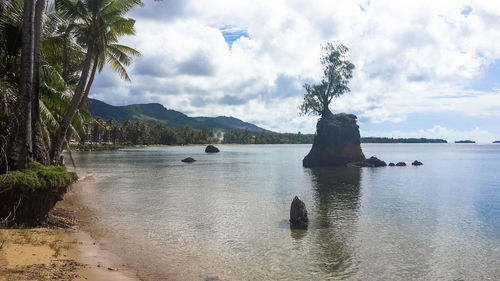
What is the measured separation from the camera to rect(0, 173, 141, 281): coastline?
11070 millimetres

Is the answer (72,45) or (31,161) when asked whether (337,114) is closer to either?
(72,45)

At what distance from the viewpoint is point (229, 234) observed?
20.4m

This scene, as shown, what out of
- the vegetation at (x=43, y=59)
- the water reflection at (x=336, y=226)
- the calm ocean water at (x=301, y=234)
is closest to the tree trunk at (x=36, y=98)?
the vegetation at (x=43, y=59)

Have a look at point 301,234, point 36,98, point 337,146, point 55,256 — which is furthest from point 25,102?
point 337,146

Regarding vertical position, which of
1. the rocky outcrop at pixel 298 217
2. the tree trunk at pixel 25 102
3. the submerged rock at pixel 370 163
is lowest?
the rocky outcrop at pixel 298 217

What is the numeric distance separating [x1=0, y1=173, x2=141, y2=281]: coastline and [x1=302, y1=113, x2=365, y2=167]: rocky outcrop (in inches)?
Result: 2502

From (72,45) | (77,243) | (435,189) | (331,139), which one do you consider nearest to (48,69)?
(72,45)

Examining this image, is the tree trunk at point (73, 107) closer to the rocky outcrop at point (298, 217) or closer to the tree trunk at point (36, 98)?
the tree trunk at point (36, 98)

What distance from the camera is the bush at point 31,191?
49.4ft

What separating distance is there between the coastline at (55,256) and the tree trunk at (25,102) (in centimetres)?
321

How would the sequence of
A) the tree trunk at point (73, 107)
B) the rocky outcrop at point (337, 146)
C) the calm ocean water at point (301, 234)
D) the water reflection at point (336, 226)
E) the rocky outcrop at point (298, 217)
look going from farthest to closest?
the rocky outcrop at point (337, 146) < the tree trunk at point (73, 107) < the rocky outcrop at point (298, 217) < the water reflection at point (336, 226) < the calm ocean water at point (301, 234)

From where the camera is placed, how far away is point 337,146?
77.8 m

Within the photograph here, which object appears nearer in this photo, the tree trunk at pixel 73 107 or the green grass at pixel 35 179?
the green grass at pixel 35 179

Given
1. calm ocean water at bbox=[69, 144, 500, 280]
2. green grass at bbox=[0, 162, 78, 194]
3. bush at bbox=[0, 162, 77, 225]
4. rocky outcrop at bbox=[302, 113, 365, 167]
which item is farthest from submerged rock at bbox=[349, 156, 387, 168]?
green grass at bbox=[0, 162, 78, 194]
